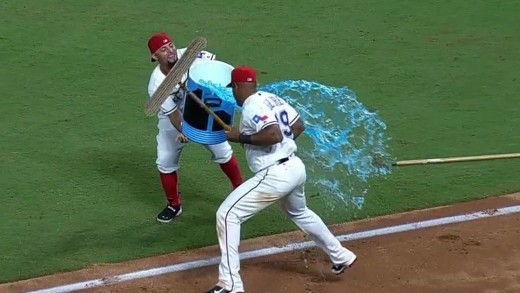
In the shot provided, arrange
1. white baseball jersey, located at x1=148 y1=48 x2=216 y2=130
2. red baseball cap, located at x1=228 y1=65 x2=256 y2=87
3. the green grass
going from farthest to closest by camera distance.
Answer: the green grass, white baseball jersey, located at x1=148 y1=48 x2=216 y2=130, red baseball cap, located at x1=228 y1=65 x2=256 y2=87

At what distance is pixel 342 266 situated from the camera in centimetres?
727

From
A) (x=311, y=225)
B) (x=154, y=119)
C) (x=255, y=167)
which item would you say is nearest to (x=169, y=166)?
(x=255, y=167)

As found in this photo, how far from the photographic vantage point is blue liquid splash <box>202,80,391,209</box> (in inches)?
320

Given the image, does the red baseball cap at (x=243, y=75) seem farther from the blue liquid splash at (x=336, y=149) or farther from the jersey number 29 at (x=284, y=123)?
the blue liquid splash at (x=336, y=149)

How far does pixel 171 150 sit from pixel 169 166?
15 centimetres

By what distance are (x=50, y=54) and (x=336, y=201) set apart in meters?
5.21

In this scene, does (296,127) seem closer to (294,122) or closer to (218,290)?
(294,122)

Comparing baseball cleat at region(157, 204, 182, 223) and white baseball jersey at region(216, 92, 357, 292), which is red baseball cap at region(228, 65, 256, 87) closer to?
white baseball jersey at region(216, 92, 357, 292)

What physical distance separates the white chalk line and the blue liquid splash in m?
0.45

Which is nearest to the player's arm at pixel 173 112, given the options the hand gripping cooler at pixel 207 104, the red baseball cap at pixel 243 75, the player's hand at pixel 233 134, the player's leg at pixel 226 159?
the hand gripping cooler at pixel 207 104

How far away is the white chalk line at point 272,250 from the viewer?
736 cm

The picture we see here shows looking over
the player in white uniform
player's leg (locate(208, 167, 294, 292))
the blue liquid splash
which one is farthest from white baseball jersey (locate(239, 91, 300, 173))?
the blue liquid splash

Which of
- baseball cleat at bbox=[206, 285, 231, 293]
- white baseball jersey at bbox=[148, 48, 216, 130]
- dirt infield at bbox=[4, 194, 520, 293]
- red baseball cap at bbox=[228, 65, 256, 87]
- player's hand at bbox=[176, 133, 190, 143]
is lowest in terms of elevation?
dirt infield at bbox=[4, 194, 520, 293]

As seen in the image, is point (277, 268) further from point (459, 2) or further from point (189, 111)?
point (459, 2)
